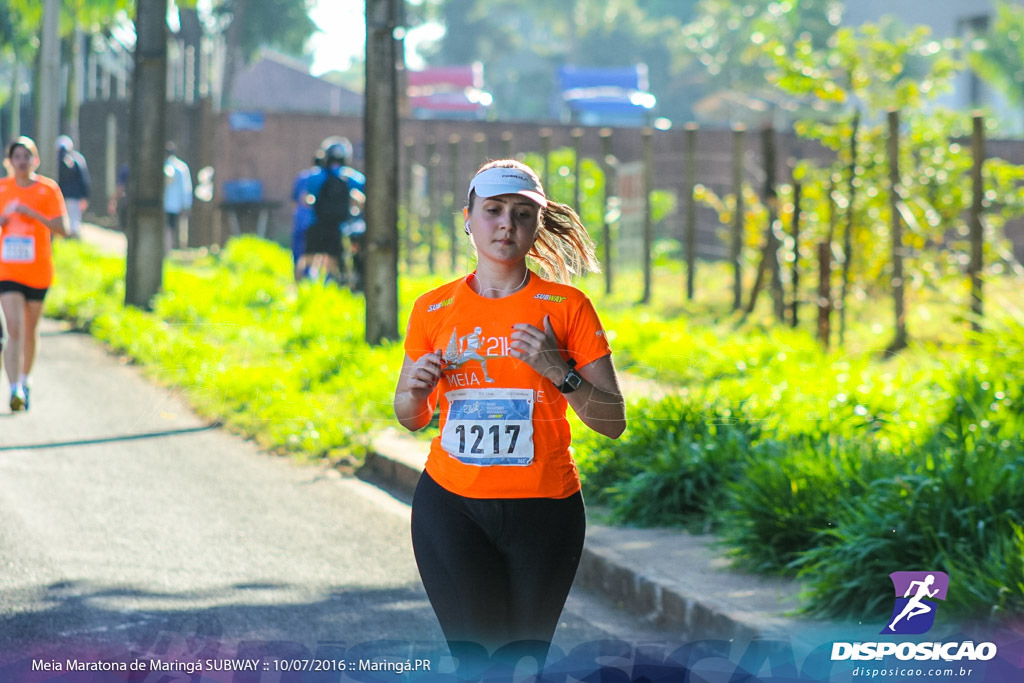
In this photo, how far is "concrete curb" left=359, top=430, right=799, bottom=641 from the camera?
18.2 ft

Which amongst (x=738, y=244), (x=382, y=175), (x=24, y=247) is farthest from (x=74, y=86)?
→ (x=738, y=244)

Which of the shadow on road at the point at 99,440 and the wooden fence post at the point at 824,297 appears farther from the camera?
the wooden fence post at the point at 824,297

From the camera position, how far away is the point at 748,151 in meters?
31.7

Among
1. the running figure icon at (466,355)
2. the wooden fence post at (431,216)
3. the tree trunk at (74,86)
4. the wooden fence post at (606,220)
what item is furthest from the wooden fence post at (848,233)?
the running figure icon at (466,355)

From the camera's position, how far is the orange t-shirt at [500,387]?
3.40 metres

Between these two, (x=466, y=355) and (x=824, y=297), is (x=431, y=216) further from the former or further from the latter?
(x=466, y=355)

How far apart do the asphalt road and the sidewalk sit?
111 mm

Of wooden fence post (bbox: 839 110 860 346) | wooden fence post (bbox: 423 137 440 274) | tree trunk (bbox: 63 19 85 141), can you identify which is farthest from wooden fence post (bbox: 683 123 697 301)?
tree trunk (bbox: 63 19 85 141)

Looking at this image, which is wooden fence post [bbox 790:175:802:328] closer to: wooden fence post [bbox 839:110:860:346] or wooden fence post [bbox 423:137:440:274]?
wooden fence post [bbox 839:110:860:346]

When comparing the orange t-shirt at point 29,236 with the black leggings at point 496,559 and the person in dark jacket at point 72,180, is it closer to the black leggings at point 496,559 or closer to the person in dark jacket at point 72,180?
the person in dark jacket at point 72,180

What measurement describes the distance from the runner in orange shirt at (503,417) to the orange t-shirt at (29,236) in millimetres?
5971

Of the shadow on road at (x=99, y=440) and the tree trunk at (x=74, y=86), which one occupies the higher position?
the tree trunk at (x=74, y=86)

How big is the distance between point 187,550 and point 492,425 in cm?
379

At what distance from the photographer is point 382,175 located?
10.9m
